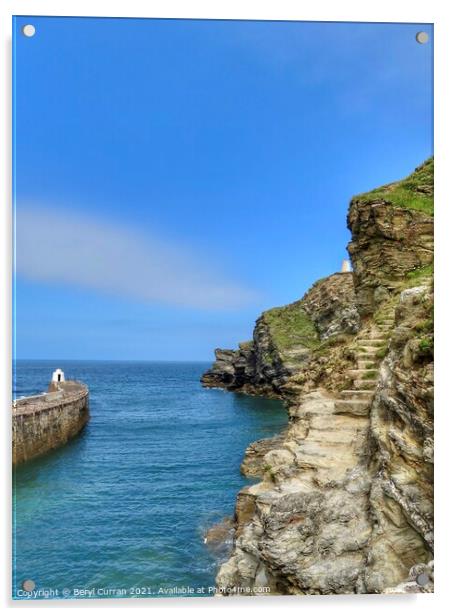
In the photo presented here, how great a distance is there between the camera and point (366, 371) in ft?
28.1

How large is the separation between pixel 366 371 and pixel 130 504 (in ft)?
35.9

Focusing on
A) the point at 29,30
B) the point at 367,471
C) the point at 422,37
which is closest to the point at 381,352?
the point at 367,471

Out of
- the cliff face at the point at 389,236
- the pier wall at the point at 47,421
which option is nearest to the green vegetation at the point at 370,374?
the cliff face at the point at 389,236

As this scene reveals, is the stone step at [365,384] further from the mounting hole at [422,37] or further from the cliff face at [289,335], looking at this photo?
the cliff face at [289,335]

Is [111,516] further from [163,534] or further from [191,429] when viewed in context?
[191,429]

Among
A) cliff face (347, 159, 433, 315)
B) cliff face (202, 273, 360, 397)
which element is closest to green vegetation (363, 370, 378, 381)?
cliff face (347, 159, 433, 315)

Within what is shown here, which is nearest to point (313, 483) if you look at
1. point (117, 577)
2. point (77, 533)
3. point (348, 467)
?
point (348, 467)

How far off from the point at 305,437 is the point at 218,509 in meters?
10.1

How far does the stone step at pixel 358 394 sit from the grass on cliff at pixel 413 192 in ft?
11.7

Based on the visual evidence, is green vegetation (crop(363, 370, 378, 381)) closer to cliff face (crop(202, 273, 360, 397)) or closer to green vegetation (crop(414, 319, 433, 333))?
green vegetation (crop(414, 319, 433, 333))

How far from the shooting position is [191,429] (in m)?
35.5

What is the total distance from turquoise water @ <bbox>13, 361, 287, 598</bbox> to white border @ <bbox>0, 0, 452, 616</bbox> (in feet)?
1.93
